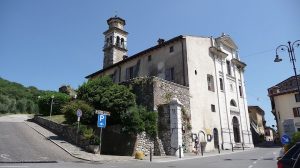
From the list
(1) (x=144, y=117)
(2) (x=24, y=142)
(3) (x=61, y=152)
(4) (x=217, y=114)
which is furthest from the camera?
(4) (x=217, y=114)

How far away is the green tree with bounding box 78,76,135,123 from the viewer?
21.5 meters

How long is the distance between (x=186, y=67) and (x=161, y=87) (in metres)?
5.12

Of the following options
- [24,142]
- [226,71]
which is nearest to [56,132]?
[24,142]

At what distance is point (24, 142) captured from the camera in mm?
18047

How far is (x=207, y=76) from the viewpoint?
32062 mm

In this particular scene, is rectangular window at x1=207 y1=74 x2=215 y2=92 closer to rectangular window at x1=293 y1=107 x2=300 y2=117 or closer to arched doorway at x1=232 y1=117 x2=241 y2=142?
arched doorway at x1=232 y1=117 x2=241 y2=142

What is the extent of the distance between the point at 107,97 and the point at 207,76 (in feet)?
48.6

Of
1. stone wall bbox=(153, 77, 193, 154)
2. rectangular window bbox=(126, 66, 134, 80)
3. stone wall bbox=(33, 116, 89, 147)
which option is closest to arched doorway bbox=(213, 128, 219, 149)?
stone wall bbox=(153, 77, 193, 154)

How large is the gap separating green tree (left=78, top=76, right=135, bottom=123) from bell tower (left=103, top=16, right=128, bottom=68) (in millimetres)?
28183

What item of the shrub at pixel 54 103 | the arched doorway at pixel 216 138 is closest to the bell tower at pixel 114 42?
the shrub at pixel 54 103

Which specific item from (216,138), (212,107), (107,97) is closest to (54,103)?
(107,97)

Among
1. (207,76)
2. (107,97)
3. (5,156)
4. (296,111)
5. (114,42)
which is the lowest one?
(5,156)

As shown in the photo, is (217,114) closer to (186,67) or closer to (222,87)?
(222,87)

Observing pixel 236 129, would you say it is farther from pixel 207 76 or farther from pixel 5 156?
pixel 5 156
